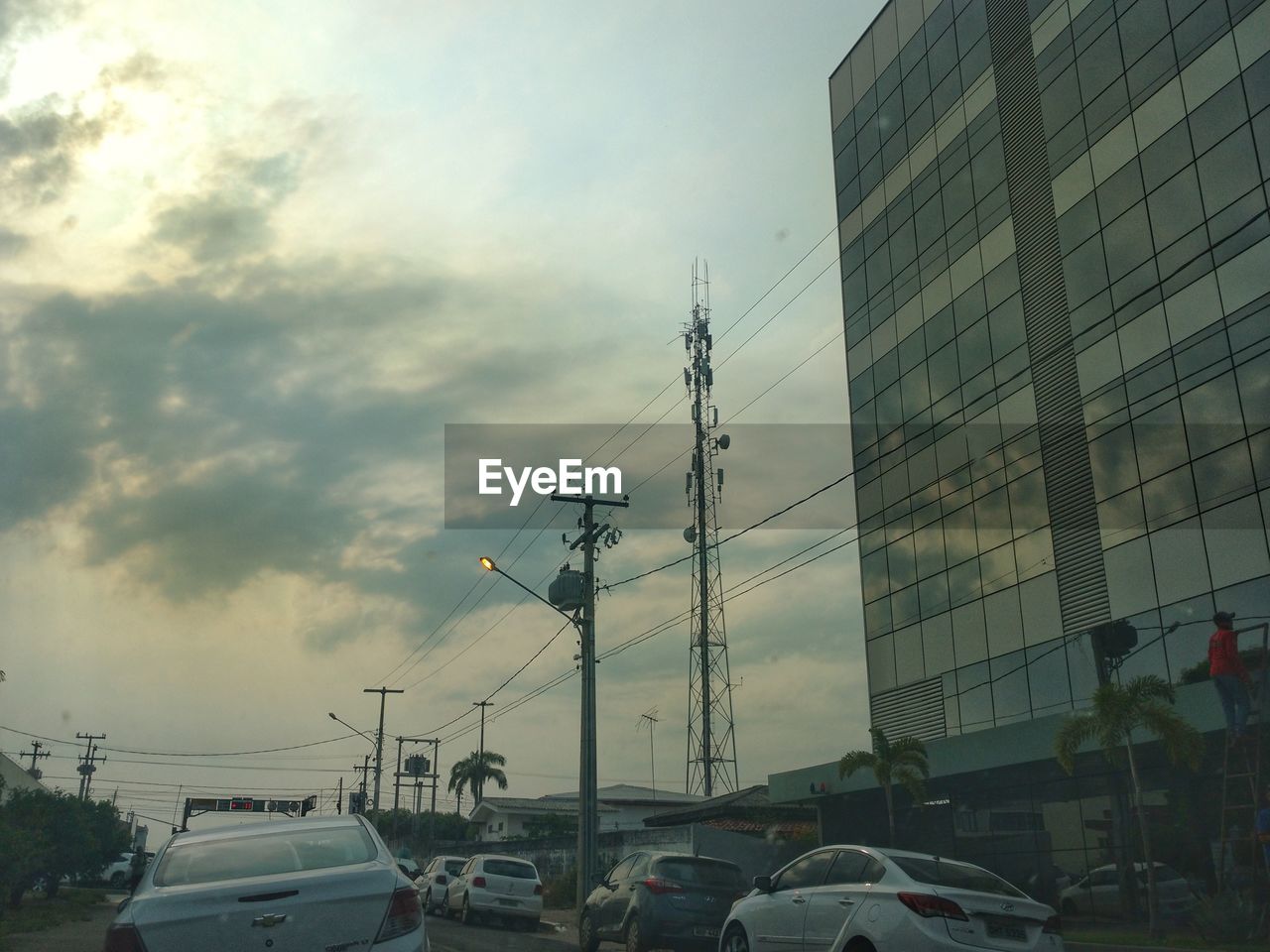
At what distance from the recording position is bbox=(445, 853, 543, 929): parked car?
24234 mm

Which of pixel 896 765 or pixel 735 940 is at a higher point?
pixel 896 765

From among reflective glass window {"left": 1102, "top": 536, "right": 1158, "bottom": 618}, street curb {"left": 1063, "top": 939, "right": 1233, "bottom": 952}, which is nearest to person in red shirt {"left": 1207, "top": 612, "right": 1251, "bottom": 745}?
street curb {"left": 1063, "top": 939, "right": 1233, "bottom": 952}

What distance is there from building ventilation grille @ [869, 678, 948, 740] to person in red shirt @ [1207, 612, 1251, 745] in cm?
1607

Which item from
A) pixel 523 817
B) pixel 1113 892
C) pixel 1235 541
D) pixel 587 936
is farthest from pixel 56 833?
pixel 523 817

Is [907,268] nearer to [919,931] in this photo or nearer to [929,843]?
[929,843]

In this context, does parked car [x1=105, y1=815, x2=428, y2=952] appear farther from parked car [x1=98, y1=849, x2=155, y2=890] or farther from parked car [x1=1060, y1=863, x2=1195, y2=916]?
parked car [x1=98, y1=849, x2=155, y2=890]

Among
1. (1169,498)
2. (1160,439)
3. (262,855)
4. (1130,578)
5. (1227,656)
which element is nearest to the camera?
(262,855)

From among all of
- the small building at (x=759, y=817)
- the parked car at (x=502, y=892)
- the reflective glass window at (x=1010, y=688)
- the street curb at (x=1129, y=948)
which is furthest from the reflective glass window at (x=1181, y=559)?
the parked car at (x=502, y=892)

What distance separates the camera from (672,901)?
14367 millimetres

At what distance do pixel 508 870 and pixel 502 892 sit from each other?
1.83 feet

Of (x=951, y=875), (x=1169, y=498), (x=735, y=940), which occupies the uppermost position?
(x=1169, y=498)

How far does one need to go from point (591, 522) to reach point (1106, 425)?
13.3 meters

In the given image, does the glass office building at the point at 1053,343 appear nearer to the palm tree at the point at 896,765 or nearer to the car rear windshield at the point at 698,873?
the palm tree at the point at 896,765

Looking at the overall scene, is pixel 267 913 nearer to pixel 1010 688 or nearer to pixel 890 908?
pixel 890 908
